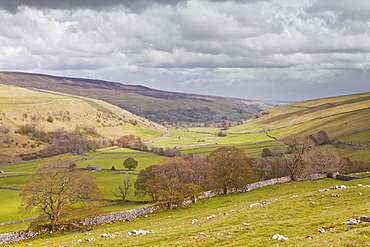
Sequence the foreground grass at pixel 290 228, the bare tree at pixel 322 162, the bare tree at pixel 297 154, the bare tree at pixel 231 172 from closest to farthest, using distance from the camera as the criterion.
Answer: the foreground grass at pixel 290 228
the bare tree at pixel 231 172
the bare tree at pixel 297 154
the bare tree at pixel 322 162

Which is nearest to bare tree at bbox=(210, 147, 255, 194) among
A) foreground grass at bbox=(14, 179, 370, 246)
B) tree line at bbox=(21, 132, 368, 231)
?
tree line at bbox=(21, 132, 368, 231)

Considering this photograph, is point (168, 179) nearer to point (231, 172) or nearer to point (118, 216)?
point (118, 216)

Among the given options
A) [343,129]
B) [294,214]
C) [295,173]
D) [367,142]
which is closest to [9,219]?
[294,214]

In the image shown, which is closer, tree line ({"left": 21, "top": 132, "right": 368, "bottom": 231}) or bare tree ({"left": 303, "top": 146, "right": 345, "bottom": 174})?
tree line ({"left": 21, "top": 132, "right": 368, "bottom": 231})

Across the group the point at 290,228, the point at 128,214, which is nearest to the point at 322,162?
the point at 128,214

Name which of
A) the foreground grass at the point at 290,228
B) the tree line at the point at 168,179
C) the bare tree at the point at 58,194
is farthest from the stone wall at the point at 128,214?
the foreground grass at the point at 290,228

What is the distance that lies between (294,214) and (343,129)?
482ft

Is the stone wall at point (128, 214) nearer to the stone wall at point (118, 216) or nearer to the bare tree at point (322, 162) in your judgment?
the stone wall at point (118, 216)

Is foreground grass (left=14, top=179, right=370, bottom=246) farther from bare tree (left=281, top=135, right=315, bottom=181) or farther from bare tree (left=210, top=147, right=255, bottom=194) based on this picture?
bare tree (left=281, top=135, right=315, bottom=181)

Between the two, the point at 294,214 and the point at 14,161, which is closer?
the point at 294,214

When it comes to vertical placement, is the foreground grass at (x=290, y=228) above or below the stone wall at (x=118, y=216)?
above

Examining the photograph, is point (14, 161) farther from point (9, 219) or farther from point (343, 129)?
point (343, 129)

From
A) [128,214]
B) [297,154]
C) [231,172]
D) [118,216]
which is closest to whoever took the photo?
[118,216]

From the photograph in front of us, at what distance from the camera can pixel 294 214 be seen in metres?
30.8
